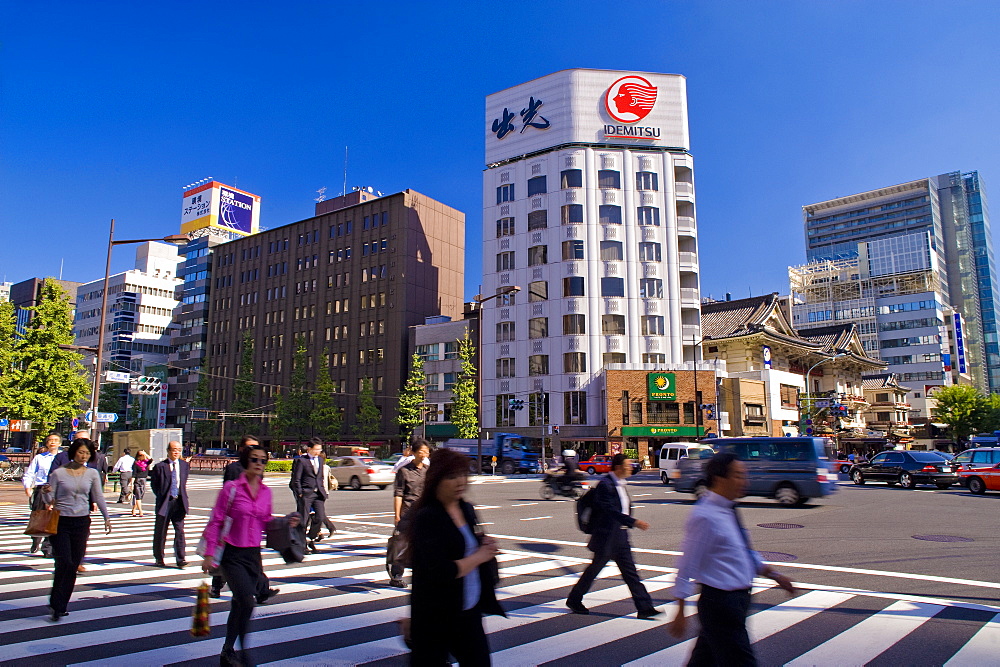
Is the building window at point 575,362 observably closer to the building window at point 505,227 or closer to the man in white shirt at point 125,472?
the building window at point 505,227

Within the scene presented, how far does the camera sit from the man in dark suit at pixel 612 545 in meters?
7.15

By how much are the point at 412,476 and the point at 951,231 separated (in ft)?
562

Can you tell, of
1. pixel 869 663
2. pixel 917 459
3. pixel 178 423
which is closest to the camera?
pixel 869 663

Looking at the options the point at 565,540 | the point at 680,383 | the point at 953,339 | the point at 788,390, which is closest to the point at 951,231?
the point at 953,339

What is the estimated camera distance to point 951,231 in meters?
146

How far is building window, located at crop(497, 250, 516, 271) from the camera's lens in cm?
5954

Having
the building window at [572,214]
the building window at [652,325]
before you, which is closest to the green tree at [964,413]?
the building window at [652,325]

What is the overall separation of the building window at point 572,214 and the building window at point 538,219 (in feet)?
5.14

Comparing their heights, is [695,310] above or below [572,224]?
below

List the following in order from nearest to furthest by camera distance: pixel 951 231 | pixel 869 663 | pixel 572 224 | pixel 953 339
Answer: pixel 869 663 → pixel 572 224 → pixel 953 339 → pixel 951 231

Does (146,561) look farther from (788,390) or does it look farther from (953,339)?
(953,339)

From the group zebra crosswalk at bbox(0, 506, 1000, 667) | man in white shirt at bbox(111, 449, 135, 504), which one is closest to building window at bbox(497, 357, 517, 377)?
man in white shirt at bbox(111, 449, 135, 504)

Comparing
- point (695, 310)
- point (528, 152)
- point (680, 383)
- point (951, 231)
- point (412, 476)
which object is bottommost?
point (412, 476)

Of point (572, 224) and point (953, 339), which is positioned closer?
point (572, 224)
